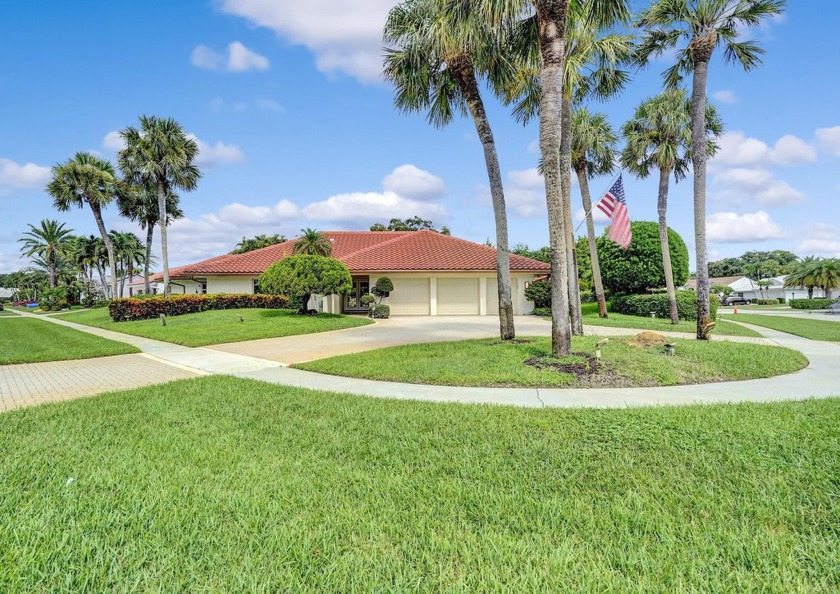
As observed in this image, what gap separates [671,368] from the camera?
783 cm

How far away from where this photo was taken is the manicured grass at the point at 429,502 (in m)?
2.45

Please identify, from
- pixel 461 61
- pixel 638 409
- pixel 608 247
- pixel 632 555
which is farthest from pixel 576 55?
pixel 608 247

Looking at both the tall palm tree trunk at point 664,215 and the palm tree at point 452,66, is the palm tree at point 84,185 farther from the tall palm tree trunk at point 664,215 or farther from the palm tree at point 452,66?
the tall palm tree trunk at point 664,215

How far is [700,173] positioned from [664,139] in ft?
27.9

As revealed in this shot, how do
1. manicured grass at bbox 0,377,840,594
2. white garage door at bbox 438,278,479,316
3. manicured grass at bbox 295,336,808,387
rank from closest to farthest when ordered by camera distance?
manicured grass at bbox 0,377,840,594
manicured grass at bbox 295,336,808,387
white garage door at bbox 438,278,479,316

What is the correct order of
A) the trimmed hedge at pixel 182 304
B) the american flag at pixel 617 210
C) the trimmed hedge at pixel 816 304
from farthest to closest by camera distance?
the trimmed hedge at pixel 816 304 < the trimmed hedge at pixel 182 304 < the american flag at pixel 617 210

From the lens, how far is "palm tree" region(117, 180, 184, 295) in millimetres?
34688

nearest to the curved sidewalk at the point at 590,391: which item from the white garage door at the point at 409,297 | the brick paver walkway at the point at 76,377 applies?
the brick paver walkway at the point at 76,377

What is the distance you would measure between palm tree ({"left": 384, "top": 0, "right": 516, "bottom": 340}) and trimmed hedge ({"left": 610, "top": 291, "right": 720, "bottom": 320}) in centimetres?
1308

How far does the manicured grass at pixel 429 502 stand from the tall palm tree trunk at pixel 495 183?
582 centimetres

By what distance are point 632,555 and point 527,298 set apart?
24.2 m

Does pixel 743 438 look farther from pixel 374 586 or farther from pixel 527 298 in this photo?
pixel 527 298

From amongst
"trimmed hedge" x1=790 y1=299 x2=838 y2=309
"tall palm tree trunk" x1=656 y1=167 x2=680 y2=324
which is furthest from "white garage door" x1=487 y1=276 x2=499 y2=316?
"trimmed hedge" x1=790 y1=299 x2=838 y2=309

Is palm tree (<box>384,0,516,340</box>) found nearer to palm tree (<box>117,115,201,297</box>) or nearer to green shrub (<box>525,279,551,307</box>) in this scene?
green shrub (<box>525,279,551,307</box>)
